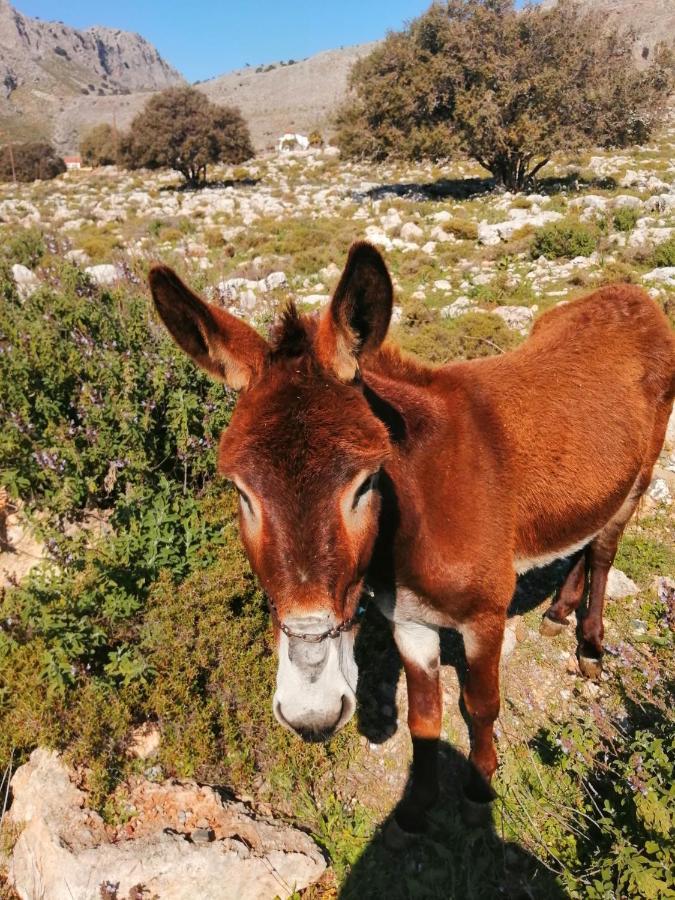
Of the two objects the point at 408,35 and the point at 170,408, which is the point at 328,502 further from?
the point at 408,35

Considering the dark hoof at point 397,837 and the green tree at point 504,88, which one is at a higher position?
the green tree at point 504,88

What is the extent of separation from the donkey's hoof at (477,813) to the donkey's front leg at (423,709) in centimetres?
22

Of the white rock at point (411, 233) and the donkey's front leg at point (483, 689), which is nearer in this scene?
the donkey's front leg at point (483, 689)

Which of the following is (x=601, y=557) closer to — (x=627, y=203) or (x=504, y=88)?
(x=627, y=203)

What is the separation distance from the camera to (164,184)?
3678 centimetres

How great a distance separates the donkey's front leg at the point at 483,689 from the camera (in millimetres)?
2887

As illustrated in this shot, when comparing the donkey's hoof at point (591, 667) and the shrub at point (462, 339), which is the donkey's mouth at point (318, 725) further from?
the shrub at point (462, 339)

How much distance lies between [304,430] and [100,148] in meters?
63.0

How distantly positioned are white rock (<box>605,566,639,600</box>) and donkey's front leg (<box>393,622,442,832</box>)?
2432mm

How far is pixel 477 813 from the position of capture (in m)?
3.24

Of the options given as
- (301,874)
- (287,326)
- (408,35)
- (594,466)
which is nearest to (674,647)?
(594,466)

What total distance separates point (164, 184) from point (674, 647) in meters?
42.0

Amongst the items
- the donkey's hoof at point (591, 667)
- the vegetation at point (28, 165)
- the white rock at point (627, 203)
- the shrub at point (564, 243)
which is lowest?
the donkey's hoof at point (591, 667)

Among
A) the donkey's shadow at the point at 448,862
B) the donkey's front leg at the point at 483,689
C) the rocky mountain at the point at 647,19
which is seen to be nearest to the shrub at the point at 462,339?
the donkey's front leg at the point at 483,689
